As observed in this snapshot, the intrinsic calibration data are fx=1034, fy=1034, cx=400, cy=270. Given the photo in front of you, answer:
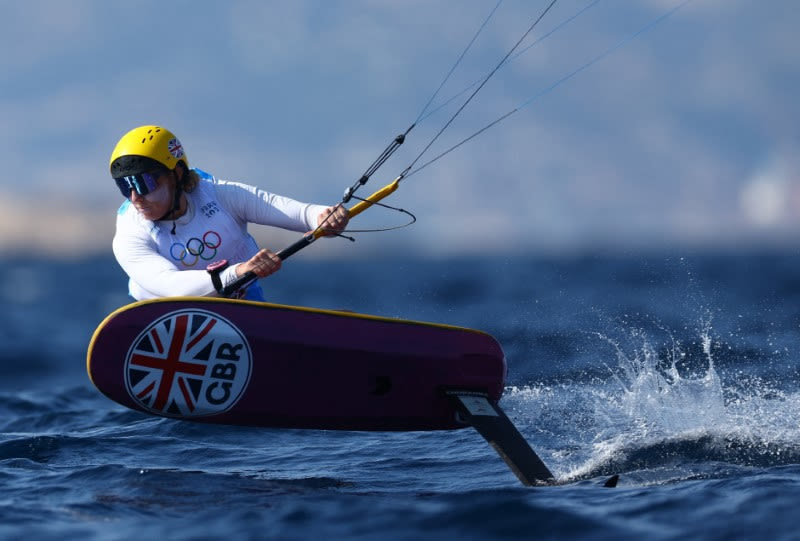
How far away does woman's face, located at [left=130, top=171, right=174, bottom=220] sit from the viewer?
620cm

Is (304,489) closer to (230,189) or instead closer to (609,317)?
(230,189)

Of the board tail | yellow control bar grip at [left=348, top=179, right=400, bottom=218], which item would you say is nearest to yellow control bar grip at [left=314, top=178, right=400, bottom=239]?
yellow control bar grip at [left=348, top=179, right=400, bottom=218]

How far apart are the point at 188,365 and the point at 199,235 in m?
0.89

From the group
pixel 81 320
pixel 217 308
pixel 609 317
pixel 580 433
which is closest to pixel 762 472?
pixel 580 433

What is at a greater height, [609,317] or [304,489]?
[609,317]

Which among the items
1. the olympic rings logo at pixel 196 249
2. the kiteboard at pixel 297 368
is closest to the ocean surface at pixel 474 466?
the kiteboard at pixel 297 368

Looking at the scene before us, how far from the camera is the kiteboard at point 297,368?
19.4 feet

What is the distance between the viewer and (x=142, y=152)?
6.12 metres

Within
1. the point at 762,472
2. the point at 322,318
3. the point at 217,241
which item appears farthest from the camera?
the point at 217,241

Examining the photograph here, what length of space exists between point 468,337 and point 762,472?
1921 millimetres

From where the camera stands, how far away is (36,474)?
616 cm

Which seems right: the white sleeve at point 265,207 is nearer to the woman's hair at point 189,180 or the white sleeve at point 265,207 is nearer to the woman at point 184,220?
the woman at point 184,220

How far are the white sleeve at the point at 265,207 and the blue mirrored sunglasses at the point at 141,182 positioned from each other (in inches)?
21.4

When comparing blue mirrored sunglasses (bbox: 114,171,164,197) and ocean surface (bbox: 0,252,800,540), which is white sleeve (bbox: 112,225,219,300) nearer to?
blue mirrored sunglasses (bbox: 114,171,164,197)
